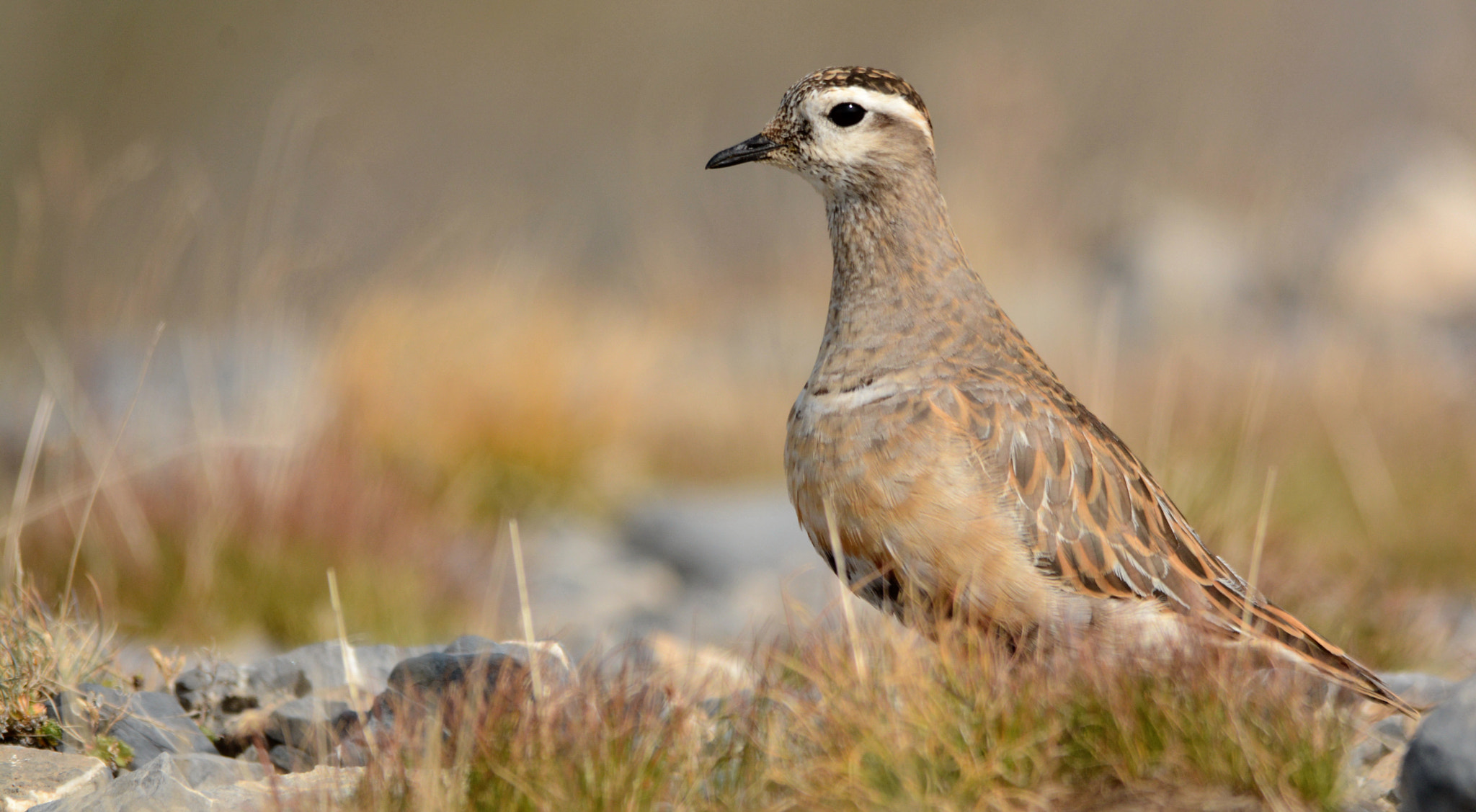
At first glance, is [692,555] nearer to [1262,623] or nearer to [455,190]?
[1262,623]

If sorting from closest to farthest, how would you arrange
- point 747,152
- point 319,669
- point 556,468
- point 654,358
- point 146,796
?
point 146,796 < point 319,669 < point 747,152 < point 556,468 < point 654,358

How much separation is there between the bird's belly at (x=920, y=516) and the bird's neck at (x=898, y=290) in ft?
0.97

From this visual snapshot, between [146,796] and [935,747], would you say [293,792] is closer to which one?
[146,796]

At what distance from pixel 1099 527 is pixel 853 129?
5.08ft

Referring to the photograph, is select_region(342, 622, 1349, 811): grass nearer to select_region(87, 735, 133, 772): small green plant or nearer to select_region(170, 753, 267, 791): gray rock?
select_region(170, 753, 267, 791): gray rock

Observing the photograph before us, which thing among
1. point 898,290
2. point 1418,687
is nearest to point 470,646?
point 898,290

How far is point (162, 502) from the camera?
23.9 ft

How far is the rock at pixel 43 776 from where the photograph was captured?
3.37 m

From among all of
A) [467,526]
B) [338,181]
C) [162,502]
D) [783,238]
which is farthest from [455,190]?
[162,502]

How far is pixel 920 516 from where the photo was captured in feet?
12.4

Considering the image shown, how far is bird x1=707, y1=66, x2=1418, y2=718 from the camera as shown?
3783mm

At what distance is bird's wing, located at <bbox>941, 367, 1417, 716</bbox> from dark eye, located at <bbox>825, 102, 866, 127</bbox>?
0.98m

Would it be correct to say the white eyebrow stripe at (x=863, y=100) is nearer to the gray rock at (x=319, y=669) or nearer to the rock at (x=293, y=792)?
the gray rock at (x=319, y=669)

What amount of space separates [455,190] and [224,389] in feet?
33.4
